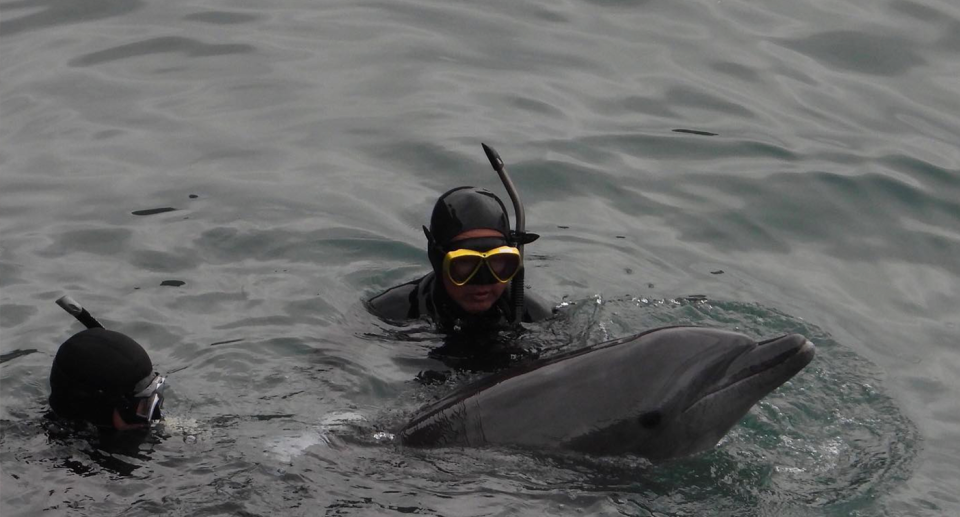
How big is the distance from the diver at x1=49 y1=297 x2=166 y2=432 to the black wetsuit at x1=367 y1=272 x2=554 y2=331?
2335 mm

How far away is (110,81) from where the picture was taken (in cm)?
1246

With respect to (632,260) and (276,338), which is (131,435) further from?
(632,260)

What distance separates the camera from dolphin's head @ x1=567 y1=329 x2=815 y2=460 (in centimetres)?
632

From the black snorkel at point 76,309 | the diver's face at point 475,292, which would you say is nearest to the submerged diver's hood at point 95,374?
the black snorkel at point 76,309

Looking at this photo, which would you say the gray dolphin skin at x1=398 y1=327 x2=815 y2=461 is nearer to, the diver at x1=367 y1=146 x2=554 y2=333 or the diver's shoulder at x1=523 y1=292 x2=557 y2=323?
the diver at x1=367 y1=146 x2=554 y2=333

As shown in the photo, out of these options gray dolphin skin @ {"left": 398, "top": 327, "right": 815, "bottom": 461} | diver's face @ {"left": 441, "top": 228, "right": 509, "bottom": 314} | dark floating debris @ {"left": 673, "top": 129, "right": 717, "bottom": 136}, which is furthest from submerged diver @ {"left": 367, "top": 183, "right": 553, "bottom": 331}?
dark floating debris @ {"left": 673, "top": 129, "right": 717, "bottom": 136}

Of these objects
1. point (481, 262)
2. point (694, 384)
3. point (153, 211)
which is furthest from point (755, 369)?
point (153, 211)

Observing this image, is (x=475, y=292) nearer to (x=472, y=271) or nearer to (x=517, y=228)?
(x=472, y=271)

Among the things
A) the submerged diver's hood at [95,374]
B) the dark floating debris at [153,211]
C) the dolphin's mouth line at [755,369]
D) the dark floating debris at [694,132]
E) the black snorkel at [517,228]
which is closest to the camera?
the dolphin's mouth line at [755,369]

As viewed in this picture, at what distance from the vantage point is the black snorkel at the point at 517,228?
8.09m

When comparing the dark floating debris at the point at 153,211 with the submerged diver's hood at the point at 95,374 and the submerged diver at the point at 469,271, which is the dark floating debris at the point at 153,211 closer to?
the submerged diver at the point at 469,271

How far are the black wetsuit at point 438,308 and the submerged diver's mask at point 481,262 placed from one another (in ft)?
1.50

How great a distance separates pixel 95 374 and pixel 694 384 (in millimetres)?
3100

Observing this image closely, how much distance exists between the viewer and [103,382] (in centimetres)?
647
